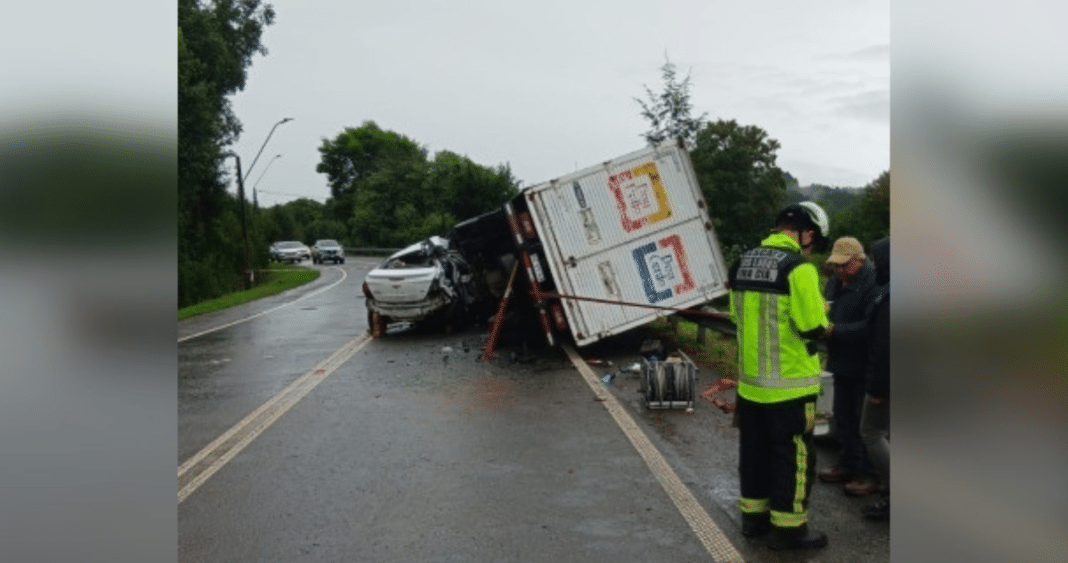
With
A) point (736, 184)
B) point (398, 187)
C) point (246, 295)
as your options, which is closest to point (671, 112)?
point (736, 184)

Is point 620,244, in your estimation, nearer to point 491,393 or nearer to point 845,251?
point 491,393

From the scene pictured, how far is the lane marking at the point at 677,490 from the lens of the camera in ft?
16.5

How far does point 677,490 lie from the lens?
624cm

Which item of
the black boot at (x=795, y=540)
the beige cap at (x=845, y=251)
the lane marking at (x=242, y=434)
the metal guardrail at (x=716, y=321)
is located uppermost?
the beige cap at (x=845, y=251)

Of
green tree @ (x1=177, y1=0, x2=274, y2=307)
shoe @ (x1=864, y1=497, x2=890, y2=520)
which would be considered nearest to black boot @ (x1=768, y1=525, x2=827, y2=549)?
shoe @ (x1=864, y1=497, x2=890, y2=520)

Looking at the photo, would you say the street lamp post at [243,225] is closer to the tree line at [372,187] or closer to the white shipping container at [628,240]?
the tree line at [372,187]

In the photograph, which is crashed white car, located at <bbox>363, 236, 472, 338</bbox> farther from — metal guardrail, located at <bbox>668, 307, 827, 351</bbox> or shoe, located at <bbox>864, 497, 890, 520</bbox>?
shoe, located at <bbox>864, 497, 890, 520</bbox>

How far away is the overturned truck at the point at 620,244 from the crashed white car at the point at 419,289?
414 cm

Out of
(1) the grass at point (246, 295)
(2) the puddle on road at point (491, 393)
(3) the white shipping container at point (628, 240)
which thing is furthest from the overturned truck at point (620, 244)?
(1) the grass at point (246, 295)

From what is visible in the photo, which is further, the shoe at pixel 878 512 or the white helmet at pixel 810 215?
the shoe at pixel 878 512

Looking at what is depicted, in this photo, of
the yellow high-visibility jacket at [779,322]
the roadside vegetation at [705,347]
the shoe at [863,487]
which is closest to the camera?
the yellow high-visibility jacket at [779,322]

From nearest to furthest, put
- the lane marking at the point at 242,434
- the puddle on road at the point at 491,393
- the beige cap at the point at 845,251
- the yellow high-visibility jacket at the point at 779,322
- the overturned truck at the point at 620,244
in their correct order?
the yellow high-visibility jacket at the point at 779,322
the beige cap at the point at 845,251
the lane marking at the point at 242,434
the puddle on road at the point at 491,393
the overturned truck at the point at 620,244

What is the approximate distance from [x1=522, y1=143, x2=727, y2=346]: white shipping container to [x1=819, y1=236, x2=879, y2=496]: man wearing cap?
6.44 metres

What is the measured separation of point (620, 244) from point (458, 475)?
258 inches
